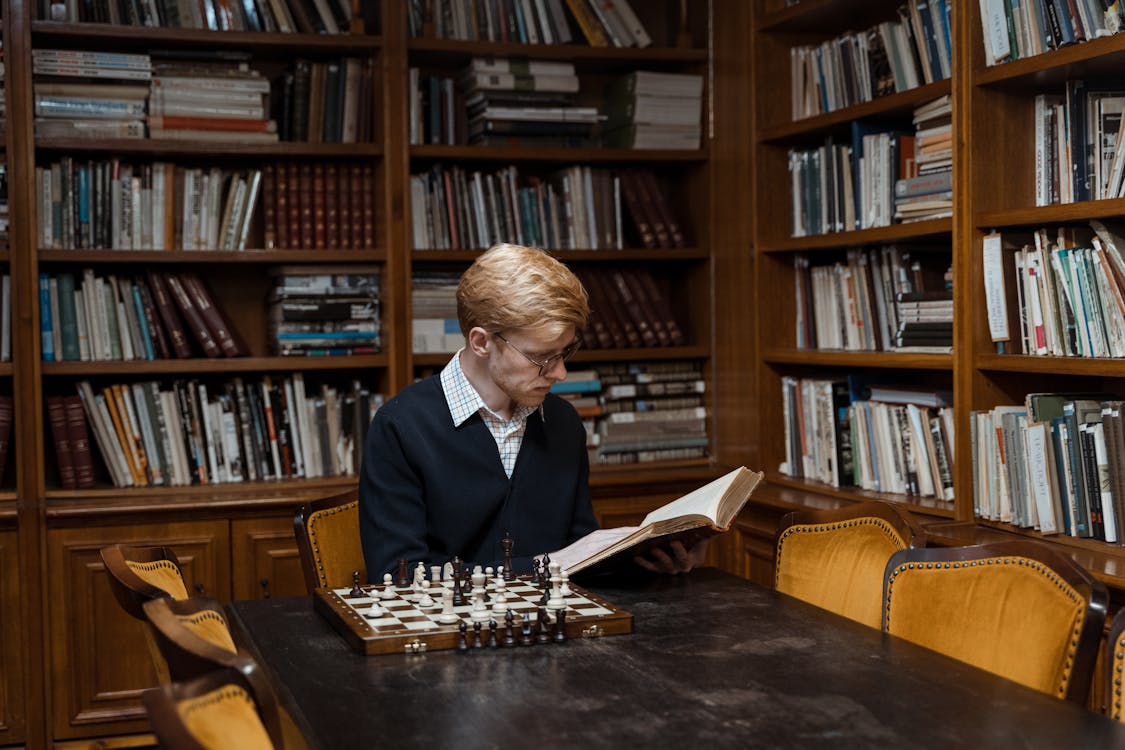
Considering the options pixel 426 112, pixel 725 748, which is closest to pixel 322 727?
pixel 725 748

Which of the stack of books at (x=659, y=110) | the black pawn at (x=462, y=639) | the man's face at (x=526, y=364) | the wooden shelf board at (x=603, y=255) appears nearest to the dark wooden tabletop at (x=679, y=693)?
the black pawn at (x=462, y=639)

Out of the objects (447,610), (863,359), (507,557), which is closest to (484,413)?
(507,557)

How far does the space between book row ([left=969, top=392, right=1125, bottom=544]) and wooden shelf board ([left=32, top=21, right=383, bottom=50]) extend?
2.06 meters

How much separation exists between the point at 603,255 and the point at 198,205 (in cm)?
123

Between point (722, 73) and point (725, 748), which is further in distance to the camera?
point (722, 73)

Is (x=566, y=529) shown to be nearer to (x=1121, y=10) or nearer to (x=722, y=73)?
(x=1121, y=10)

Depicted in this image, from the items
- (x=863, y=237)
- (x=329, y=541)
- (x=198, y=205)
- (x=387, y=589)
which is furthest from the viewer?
(x=198, y=205)

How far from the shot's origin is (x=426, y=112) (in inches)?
156

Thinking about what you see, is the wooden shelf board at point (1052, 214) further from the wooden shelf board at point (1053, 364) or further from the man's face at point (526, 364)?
the man's face at point (526, 364)

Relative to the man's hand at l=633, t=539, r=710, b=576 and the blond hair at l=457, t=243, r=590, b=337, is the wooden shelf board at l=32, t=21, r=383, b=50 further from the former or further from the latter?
the man's hand at l=633, t=539, r=710, b=576

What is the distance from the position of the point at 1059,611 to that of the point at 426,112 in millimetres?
2678

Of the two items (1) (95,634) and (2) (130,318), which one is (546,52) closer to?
(2) (130,318)

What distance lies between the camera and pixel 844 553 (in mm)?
2377

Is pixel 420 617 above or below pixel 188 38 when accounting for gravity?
below
